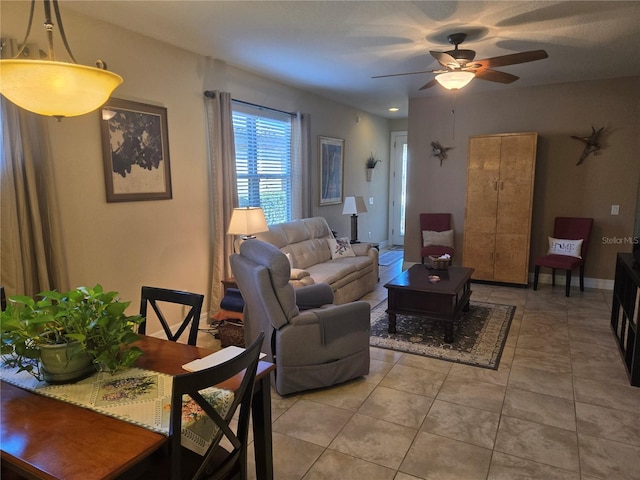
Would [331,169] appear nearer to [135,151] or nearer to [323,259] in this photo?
[323,259]

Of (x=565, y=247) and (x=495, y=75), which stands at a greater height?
(x=495, y=75)

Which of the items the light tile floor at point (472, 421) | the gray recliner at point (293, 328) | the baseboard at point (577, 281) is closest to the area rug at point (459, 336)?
the light tile floor at point (472, 421)

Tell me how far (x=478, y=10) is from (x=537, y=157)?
314 cm

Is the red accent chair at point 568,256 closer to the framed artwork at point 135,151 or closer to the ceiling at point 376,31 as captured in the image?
the ceiling at point 376,31

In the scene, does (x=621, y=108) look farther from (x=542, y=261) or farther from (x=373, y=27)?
(x=373, y=27)

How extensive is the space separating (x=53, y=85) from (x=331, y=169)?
17.2 ft

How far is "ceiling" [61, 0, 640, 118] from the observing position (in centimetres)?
287

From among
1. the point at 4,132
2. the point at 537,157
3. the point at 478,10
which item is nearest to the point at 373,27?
the point at 478,10

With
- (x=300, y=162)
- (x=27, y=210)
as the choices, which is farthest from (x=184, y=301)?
(x=300, y=162)

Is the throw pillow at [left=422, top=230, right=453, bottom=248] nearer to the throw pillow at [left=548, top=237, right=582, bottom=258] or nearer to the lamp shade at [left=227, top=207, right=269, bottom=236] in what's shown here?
the throw pillow at [left=548, top=237, right=582, bottom=258]

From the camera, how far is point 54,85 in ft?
4.35

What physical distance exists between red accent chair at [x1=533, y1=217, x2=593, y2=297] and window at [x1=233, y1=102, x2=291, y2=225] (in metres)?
3.35

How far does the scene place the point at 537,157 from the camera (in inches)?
215

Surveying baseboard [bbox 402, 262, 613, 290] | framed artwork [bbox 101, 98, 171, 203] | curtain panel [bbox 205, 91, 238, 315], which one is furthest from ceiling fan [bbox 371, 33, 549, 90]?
baseboard [bbox 402, 262, 613, 290]
